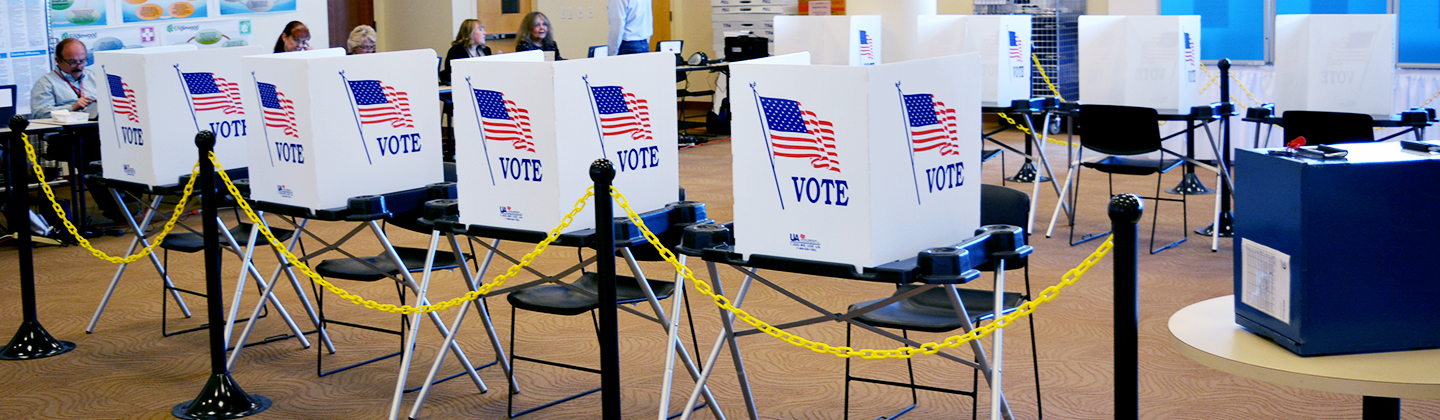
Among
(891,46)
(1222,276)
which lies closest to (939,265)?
(1222,276)

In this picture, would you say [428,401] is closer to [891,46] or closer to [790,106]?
[790,106]

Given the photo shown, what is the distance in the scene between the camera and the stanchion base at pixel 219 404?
11.8ft

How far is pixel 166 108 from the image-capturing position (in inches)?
156

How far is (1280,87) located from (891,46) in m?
2.32

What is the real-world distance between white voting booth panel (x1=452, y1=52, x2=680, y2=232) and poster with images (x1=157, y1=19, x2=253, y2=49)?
6643 mm

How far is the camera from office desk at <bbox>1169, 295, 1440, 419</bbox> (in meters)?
1.76

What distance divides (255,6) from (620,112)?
749 centimetres

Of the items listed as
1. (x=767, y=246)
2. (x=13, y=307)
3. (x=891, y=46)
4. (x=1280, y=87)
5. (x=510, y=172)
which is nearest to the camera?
(x=767, y=246)

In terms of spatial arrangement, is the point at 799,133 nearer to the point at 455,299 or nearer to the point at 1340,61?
the point at 455,299

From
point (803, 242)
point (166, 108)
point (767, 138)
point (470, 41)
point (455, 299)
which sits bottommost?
point (455, 299)

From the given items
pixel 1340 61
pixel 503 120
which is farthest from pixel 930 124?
pixel 1340 61

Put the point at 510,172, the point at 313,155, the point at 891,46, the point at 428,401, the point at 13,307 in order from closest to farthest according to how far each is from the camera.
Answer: the point at 510,172, the point at 313,155, the point at 428,401, the point at 13,307, the point at 891,46

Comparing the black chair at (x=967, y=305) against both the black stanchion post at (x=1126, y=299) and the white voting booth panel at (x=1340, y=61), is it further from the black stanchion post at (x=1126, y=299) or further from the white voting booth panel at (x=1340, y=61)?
the white voting booth panel at (x=1340, y=61)

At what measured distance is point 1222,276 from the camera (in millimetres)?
5156
